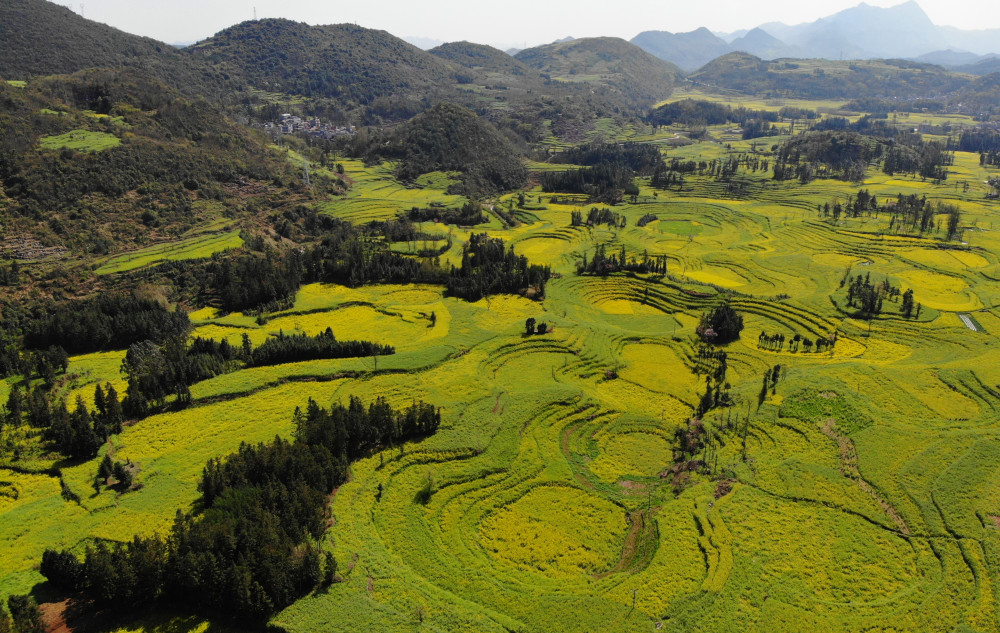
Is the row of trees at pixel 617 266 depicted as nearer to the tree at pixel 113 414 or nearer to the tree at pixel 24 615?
the tree at pixel 113 414

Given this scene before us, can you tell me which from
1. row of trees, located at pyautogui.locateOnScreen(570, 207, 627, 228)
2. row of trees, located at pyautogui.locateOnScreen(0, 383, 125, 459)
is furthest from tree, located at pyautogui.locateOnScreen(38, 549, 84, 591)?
row of trees, located at pyautogui.locateOnScreen(570, 207, 627, 228)

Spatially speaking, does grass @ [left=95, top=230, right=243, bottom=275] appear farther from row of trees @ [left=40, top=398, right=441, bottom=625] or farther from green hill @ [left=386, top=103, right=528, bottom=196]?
green hill @ [left=386, top=103, right=528, bottom=196]

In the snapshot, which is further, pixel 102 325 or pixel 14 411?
pixel 102 325

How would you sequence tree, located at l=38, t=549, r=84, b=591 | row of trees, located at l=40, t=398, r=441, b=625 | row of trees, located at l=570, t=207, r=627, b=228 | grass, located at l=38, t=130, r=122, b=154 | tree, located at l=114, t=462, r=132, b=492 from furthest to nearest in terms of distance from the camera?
row of trees, located at l=570, t=207, r=627, b=228
grass, located at l=38, t=130, r=122, b=154
tree, located at l=114, t=462, r=132, b=492
tree, located at l=38, t=549, r=84, b=591
row of trees, located at l=40, t=398, r=441, b=625

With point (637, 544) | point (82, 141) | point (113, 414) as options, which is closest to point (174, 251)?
point (82, 141)

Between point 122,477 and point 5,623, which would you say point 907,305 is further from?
point 5,623

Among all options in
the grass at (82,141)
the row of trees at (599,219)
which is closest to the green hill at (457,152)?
the row of trees at (599,219)

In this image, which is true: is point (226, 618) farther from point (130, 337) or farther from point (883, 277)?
point (883, 277)
